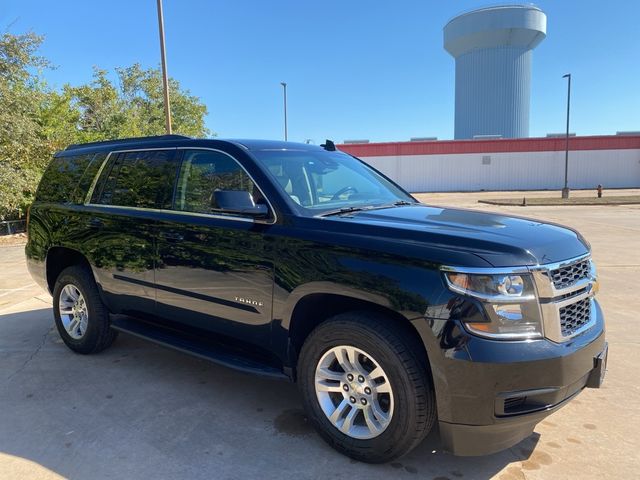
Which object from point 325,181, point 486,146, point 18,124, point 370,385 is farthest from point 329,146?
point 486,146

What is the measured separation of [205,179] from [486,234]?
6.88ft

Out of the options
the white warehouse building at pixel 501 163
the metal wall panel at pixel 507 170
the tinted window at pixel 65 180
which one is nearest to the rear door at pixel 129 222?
the tinted window at pixel 65 180

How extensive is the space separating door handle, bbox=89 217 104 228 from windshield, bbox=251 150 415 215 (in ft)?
5.59

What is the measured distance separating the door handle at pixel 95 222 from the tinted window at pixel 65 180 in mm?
354

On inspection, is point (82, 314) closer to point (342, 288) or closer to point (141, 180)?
point (141, 180)

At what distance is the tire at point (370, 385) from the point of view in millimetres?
2570

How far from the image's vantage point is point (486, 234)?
2670mm

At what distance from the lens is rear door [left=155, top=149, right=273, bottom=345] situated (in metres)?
3.21

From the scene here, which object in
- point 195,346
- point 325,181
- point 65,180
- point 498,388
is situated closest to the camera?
point 498,388

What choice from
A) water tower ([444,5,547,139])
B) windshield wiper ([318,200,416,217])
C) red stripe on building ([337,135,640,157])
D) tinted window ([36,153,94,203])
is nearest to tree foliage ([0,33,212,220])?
tinted window ([36,153,94,203])

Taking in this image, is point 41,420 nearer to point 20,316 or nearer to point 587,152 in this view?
point 20,316

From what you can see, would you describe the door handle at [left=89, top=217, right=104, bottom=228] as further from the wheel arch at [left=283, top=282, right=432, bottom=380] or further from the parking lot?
the wheel arch at [left=283, top=282, right=432, bottom=380]

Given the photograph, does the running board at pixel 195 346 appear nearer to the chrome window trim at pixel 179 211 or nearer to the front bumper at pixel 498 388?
the chrome window trim at pixel 179 211

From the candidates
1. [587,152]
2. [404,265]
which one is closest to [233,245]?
[404,265]
